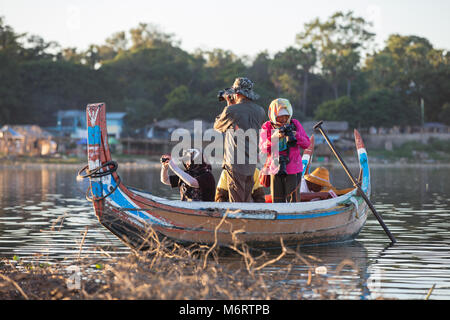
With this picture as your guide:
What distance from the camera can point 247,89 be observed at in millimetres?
8289

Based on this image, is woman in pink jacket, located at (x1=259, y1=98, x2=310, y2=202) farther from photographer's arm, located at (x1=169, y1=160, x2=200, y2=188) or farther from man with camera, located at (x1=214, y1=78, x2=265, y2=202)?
photographer's arm, located at (x1=169, y1=160, x2=200, y2=188)

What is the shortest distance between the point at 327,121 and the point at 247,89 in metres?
50.7

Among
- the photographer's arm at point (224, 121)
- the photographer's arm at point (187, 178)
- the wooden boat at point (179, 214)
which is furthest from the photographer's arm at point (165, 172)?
the photographer's arm at point (224, 121)

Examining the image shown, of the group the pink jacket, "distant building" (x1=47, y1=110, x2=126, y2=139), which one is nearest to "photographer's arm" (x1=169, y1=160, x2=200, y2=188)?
the pink jacket

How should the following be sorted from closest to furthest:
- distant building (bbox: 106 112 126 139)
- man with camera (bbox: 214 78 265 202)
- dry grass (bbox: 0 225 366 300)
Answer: dry grass (bbox: 0 225 366 300), man with camera (bbox: 214 78 265 202), distant building (bbox: 106 112 126 139)

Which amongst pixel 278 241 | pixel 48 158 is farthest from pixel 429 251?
pixel 48 158

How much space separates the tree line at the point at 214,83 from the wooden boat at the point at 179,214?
46.0 meters

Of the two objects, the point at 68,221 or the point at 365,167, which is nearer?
the point at 365,167

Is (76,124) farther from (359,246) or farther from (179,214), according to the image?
(179,214)

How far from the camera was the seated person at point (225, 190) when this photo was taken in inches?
345

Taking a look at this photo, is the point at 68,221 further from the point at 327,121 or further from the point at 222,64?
the point at 222,64

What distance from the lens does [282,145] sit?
→ 873cm

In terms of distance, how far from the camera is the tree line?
194ft

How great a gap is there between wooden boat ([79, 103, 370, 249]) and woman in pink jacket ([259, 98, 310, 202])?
39cm
